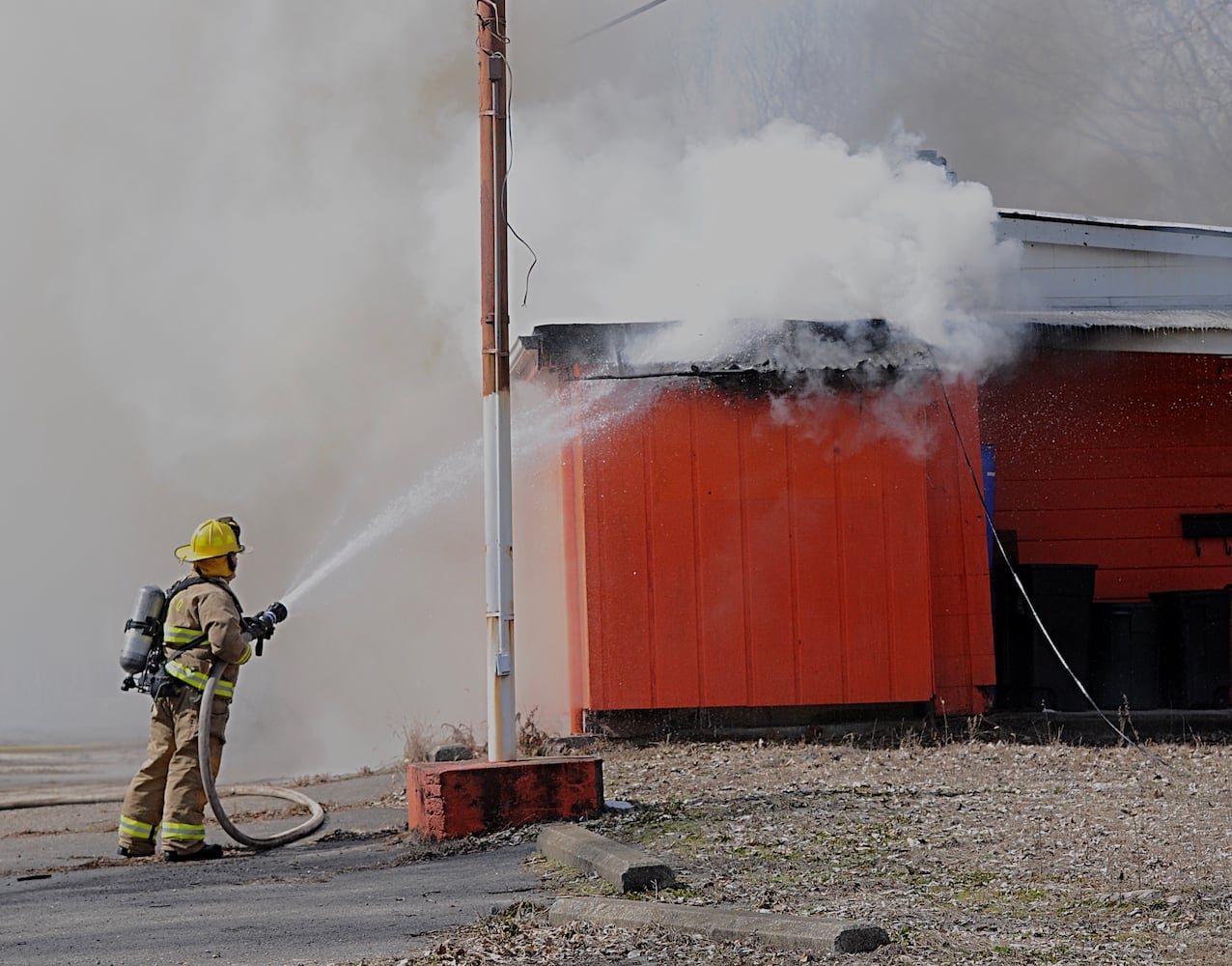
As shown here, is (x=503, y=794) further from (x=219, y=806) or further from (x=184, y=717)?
(x=184, y=717)

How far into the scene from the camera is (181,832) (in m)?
7.20

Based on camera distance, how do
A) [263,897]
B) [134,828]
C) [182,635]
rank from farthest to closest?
[182,635] → [134,828] → [263,897]

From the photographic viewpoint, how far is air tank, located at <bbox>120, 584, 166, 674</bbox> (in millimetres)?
7570

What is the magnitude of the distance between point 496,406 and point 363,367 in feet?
28.8

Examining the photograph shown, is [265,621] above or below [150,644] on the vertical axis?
above

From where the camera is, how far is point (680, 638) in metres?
9.69

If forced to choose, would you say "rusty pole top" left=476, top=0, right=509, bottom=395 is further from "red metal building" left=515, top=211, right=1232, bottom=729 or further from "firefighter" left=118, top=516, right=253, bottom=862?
"red metal building" left=515, top=211, right=1232, bottom=729

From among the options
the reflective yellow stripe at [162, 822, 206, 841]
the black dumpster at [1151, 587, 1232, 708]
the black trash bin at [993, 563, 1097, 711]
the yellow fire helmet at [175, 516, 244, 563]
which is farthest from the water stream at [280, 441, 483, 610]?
the black dumpster at [1151, 587, 1232, 708]

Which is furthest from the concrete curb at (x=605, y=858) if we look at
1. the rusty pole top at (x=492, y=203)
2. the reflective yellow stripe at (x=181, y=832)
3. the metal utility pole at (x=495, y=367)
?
the rusty pole top at (x=492, y=203)

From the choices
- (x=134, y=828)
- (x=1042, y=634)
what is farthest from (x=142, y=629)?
(x=1042, y=634)

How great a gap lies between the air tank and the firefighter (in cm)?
7

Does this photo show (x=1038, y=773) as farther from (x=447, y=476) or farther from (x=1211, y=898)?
(x=447, y=476)

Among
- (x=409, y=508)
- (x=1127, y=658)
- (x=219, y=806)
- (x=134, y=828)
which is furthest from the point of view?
(x=1127, y=658)

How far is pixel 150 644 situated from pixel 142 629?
100mm
